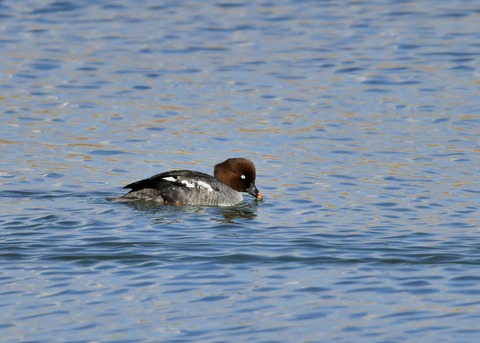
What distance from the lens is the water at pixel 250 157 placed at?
35.1 feet

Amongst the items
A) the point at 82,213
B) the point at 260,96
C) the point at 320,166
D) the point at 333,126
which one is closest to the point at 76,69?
the point at 260,96

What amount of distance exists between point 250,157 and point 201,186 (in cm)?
223

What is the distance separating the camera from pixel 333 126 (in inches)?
750

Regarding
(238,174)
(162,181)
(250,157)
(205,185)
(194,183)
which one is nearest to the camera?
(162,181)

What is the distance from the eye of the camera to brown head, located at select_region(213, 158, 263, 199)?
52.3ft

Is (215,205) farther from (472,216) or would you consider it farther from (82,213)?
(472,216)

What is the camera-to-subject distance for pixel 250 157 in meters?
17.6

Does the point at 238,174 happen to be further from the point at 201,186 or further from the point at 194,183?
the point at 194,183

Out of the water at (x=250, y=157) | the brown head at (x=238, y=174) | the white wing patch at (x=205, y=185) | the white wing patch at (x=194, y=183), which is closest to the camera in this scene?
the water at (x=250, y=157)

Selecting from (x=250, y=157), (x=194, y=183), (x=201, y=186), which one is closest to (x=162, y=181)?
(x=194, y=183)

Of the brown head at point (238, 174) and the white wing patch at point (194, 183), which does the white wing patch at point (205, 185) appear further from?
the brown head at point (238, 174)

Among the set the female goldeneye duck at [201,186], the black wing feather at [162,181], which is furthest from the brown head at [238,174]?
the black wing feather at [162,181]

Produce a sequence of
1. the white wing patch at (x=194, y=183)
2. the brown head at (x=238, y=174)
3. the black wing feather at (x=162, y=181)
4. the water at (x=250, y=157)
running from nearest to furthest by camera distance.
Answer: the water at (x=250, y=157)
the black wing feather at (x=162, y=181)
the white wing patch at (x=194, y=183)
the brown head at (x=238, y=174)

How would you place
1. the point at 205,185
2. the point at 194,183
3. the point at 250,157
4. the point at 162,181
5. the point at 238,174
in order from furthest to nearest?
the point at 250,157 → the point at 238,174 → the point at 205,185 → the point at 194,183 → the point at 162,181
